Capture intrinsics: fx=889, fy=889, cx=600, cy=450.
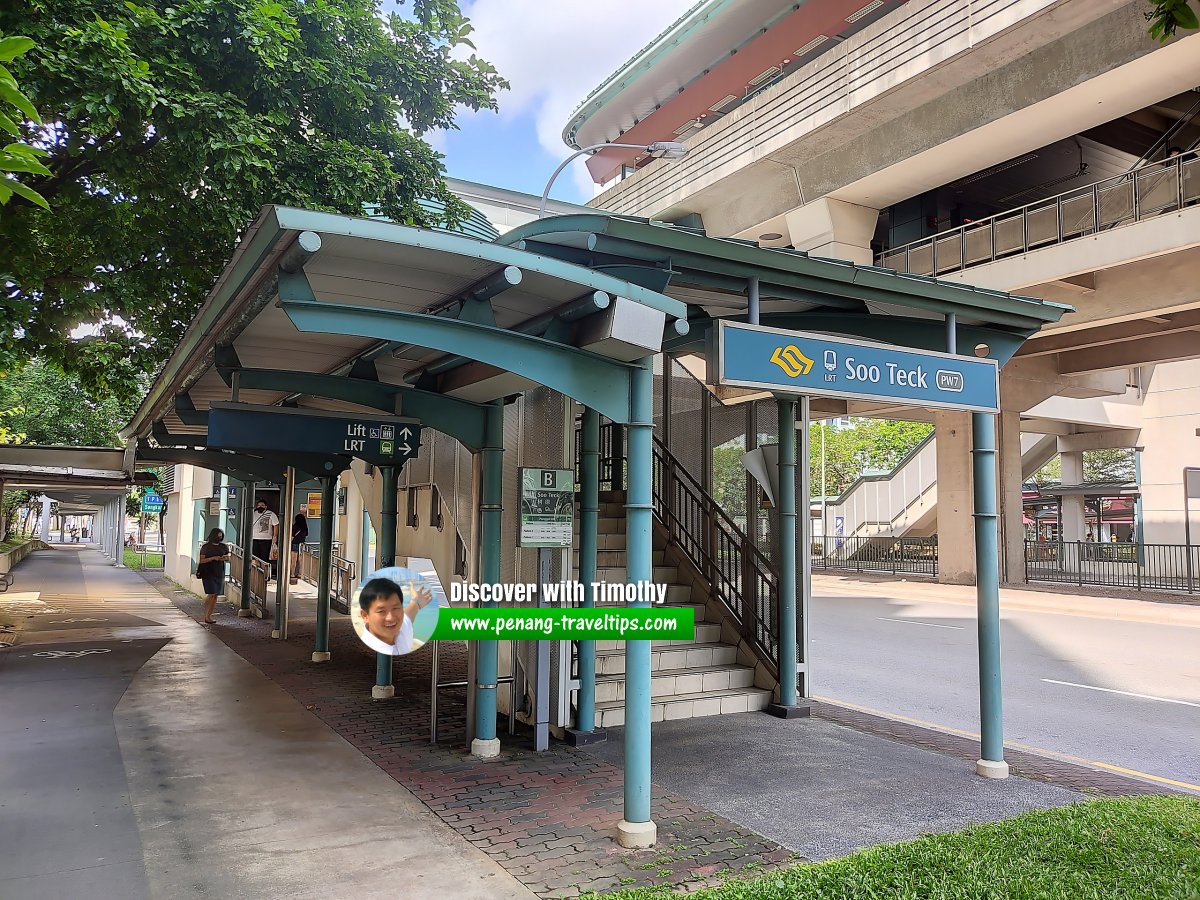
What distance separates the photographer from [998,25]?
14.0m

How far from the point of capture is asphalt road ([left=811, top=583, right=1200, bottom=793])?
7.65m

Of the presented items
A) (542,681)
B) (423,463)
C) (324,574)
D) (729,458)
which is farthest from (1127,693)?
(324,574)

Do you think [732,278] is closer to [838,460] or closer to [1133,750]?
[1133,750]

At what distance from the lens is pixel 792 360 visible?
17.1 ft

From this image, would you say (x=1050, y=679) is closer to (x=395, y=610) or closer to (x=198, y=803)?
(x=395, y=610)

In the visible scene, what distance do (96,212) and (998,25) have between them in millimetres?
13288

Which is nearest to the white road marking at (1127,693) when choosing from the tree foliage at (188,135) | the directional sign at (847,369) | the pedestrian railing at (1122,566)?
the directional sign at (847,369)

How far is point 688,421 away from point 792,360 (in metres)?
4.37

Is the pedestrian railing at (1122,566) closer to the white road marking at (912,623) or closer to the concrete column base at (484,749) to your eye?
the white road marking at (912,623)

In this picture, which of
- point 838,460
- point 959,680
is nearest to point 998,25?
point 959,680

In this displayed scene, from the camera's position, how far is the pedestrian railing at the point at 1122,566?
22750mm

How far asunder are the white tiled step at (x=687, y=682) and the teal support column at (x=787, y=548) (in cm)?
40

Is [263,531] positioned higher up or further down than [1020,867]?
higher up

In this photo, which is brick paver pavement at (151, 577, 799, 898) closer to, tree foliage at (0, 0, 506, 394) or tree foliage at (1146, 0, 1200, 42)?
tree foliage at (1146, 0, 1200, 42)
